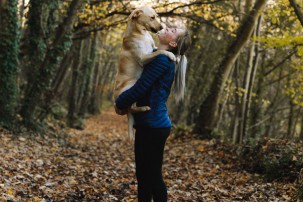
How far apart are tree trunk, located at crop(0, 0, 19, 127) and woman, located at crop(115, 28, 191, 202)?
7.82 metres

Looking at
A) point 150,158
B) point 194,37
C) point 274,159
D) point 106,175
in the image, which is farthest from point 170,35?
point 194,37

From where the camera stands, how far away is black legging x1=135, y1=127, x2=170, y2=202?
3803 mm

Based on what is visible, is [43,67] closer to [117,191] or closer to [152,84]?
[117,191]

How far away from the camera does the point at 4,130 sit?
10.4 m

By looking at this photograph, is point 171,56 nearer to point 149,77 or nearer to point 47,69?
point 149,77

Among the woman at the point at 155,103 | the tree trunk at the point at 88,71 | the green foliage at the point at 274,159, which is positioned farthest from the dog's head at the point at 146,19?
the tree trunk at the point at 88,71

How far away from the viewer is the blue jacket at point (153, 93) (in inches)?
144

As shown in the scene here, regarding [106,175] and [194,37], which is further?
[194,37]

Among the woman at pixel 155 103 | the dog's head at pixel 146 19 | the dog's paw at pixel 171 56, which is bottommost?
the woman at pixel 155 103

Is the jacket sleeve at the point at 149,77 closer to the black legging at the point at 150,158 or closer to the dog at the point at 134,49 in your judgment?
the dog at the point at 134,49

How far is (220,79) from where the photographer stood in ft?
43.3

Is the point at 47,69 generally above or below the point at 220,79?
below

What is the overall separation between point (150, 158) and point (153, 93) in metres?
0.67

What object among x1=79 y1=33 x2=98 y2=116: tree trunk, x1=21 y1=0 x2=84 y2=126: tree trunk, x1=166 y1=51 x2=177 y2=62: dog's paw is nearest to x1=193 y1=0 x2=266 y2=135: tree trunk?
x1=21 y1=0 x2=84 y2=126: tree trunk
